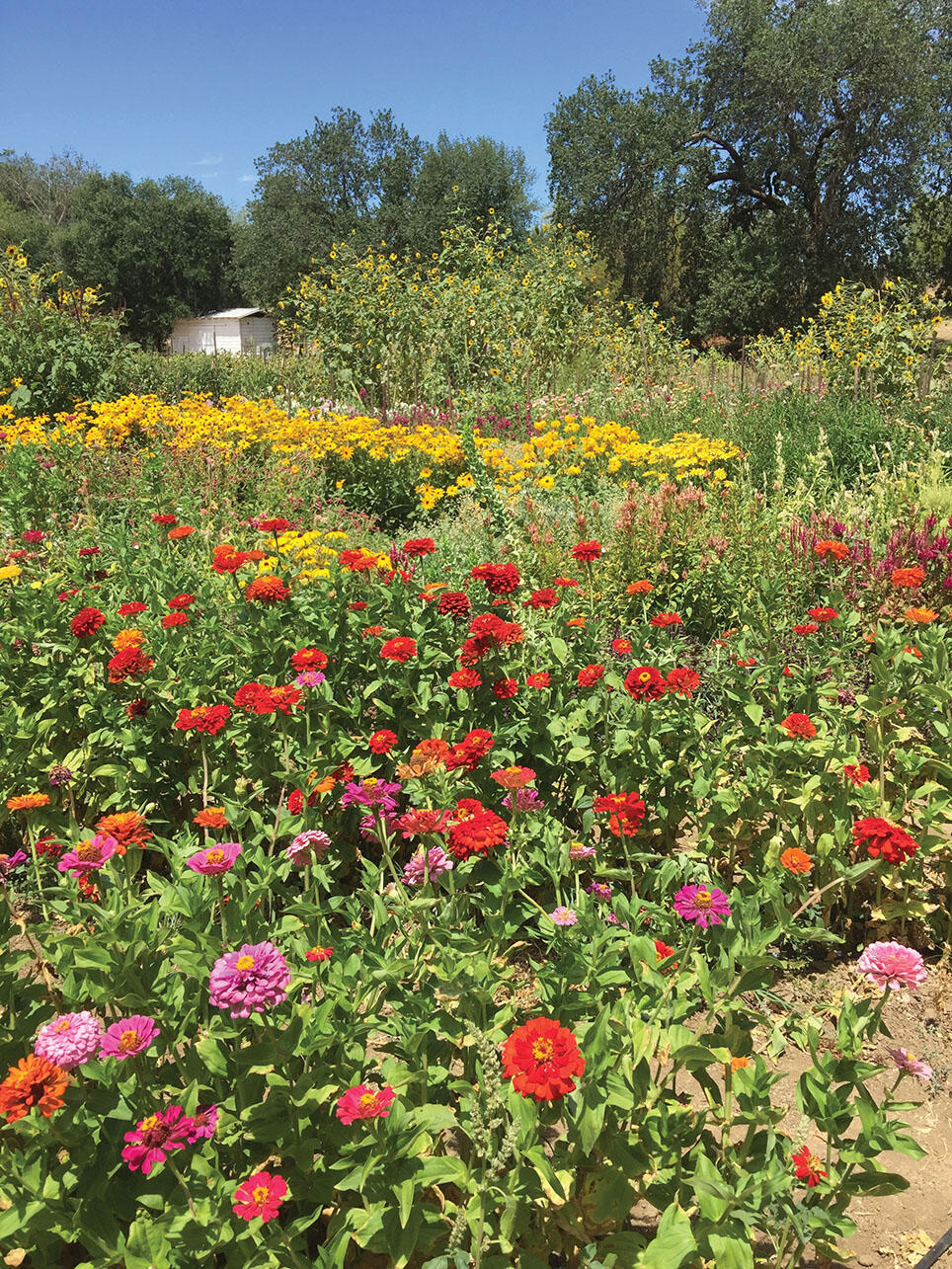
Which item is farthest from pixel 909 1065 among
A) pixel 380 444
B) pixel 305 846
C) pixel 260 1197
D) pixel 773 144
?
pixel 773 144

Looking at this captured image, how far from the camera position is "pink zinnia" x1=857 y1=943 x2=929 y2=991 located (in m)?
1.43

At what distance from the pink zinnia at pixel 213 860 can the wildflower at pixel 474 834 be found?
43 cm

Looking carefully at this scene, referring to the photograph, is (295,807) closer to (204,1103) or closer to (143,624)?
(204,1103)

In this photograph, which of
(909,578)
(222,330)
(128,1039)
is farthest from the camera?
(222,330)

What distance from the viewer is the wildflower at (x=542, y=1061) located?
118 cm

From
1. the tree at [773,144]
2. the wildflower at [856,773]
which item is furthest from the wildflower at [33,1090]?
the tree at [773,144]

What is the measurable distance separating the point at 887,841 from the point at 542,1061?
0.92 metres

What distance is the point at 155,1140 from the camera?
1.28 metres

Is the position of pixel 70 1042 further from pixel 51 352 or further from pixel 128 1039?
pixel 51 352

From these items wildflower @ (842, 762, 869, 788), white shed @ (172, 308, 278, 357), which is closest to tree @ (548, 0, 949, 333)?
white shed @ (172, 308, 278, 357)

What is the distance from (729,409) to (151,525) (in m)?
6.23

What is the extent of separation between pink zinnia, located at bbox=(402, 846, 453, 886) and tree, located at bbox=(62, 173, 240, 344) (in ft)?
123

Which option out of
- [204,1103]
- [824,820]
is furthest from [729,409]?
[204,1103]

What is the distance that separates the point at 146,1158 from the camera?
4.15ft
